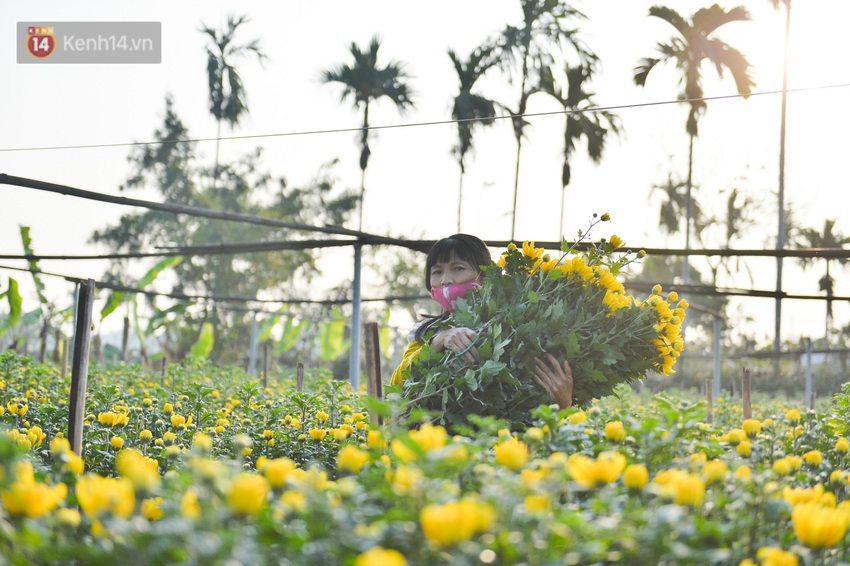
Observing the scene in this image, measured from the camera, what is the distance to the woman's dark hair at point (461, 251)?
10.4 ft

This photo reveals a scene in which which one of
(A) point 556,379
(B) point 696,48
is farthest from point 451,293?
(B) point 696,48

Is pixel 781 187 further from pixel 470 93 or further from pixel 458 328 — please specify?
pixel 458 328

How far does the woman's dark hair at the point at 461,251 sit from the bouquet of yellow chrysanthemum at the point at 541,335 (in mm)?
193

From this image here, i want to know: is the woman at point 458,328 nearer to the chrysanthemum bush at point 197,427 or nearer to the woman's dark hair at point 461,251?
the woman's dark hair at point 461,251

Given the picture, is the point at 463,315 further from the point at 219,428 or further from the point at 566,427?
the point at 219,428

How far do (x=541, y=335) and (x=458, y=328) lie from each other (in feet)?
0.94

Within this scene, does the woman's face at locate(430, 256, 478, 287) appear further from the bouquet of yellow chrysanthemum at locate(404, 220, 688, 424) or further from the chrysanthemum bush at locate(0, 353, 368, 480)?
the chrysanthemum bush at locate(0, 353, 368, 480)

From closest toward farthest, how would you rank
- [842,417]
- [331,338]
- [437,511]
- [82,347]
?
1. [437,511]
2. [82,347]
3. [842,417]
4. [331,338]

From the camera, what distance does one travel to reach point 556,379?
8.81 feet

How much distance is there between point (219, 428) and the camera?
3.49 meters

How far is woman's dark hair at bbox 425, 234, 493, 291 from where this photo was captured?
3172 mm

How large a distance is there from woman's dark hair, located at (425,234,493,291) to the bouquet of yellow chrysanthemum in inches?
7.6

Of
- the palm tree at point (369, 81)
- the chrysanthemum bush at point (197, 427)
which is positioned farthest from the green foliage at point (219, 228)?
the chrysanthemum bush at point (197, 427)

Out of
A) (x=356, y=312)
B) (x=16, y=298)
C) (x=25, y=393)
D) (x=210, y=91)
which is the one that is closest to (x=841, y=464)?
(x=356, y=312)
